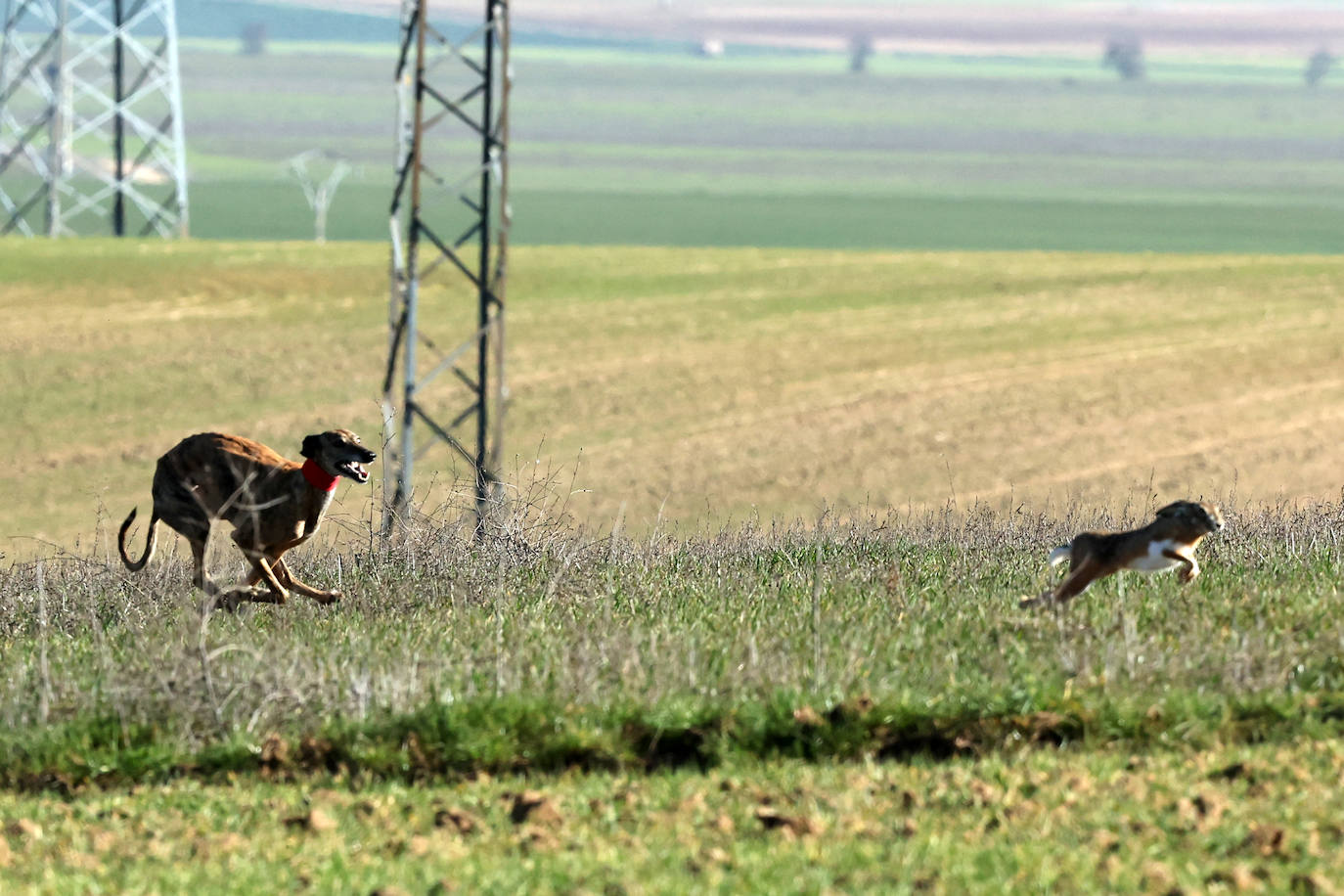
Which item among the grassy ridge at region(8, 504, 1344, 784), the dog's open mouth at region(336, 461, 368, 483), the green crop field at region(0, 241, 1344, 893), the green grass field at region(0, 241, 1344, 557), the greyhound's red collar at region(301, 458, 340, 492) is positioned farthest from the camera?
the green grass field at region(0, 241, 1344, 557)

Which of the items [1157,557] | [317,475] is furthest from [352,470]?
[1157,557]

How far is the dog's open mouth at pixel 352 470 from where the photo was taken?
9.19 m

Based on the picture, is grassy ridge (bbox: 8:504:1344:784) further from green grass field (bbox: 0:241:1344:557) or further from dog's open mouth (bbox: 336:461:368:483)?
green grass field (bbox: 0:241:1344:557)

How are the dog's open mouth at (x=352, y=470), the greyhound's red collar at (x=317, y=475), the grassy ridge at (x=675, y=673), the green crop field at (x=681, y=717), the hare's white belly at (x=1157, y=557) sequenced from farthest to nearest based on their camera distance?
1. the greyhound's red collar at (x=317, y=475)
2. the dog's open mouth at (x=352, y=470)
3. the hare's white belly at (x=1157, y=557)
4. the grassy ridge at (x=675, y=673)
5. the green crop field at (x=681, y=717)

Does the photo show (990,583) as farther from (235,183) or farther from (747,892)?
(235,183)

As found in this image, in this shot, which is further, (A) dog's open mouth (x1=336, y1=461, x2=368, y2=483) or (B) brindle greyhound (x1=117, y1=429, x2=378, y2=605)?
(B) brindle greyhound (x1=117, y1=429, x2=378, y2=605)

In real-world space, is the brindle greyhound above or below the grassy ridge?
above

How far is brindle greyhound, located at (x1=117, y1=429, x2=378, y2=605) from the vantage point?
9.30 m

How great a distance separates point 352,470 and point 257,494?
60 cm

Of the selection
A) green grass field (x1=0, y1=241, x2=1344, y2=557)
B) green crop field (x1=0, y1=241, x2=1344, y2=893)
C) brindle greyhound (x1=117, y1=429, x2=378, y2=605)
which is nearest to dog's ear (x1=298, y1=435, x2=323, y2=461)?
brindle greyhound (x1=117, y1=429, x2=378, y2=605)

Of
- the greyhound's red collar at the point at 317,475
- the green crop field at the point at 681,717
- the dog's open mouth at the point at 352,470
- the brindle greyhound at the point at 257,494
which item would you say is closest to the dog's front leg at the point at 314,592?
the brindle greyhound at the point at 257,494

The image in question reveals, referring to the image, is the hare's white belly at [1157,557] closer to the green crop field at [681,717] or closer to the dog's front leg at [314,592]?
the green crop field at [681,717]

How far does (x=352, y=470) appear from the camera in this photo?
923 cm

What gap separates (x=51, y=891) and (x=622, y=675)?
2559 mm
